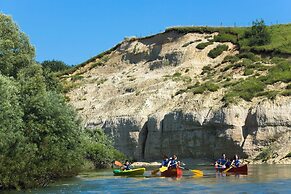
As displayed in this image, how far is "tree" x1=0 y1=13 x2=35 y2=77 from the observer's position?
3709cm

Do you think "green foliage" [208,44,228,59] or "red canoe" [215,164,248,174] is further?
"green foliage" [208,44,228,59]

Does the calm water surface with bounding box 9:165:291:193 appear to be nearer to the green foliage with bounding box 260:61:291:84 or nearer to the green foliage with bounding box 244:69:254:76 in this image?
the green foliage with bounding box 260:61:291:84

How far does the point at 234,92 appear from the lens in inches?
2913

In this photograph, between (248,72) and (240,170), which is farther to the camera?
(248,72)

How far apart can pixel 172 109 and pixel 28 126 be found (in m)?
44.2

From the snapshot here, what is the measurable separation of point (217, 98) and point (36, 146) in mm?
44455

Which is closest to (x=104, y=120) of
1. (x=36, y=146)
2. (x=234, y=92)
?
(x=234, y=92)

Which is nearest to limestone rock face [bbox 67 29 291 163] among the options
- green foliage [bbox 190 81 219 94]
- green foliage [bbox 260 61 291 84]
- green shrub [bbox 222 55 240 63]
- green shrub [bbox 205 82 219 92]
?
green shrub [bbox 205 82 219 92]

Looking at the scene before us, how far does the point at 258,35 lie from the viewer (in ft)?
319

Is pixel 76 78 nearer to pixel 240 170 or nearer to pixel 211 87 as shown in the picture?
pixel 211 87

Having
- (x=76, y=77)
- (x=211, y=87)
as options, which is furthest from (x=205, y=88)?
(x=76, y=77)

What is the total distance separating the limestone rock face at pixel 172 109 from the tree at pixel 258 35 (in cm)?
415

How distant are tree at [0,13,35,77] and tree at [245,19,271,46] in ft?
197

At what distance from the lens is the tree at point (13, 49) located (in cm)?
3709
